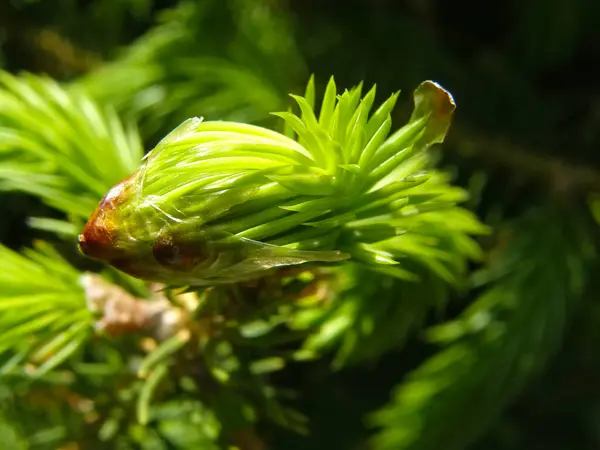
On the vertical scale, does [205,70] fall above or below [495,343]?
above

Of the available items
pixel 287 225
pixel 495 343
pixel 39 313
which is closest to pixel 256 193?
pixel 287 225

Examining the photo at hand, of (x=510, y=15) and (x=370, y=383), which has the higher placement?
(x=510, y=15)

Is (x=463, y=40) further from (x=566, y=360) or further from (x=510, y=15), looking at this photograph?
(x=566, y=360)

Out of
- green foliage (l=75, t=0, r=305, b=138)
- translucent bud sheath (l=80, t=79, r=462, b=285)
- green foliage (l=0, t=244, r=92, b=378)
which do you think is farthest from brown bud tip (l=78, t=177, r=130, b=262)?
green foliage (l=75, t=0, r=305, b=138)

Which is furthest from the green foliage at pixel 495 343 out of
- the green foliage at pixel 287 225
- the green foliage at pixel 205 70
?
the green foliage at pixel 205 70

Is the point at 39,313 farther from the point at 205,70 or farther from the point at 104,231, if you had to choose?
the point at 205,70

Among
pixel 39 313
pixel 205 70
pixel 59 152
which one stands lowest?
pixel 39 313

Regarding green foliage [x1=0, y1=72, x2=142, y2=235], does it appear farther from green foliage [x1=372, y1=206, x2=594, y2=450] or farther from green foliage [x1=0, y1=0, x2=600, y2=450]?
green foliage [x1=372, y1=206, x2=594, y2=450]

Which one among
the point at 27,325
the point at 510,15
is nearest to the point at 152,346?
the point at 27,325
